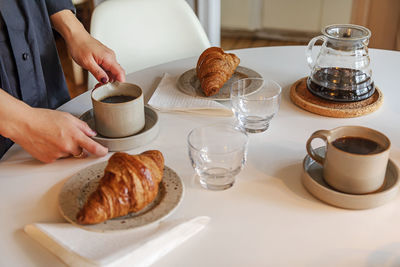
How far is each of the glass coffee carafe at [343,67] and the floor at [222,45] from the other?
222 centimetres

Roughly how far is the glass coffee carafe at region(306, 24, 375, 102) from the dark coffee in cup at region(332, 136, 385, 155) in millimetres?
307

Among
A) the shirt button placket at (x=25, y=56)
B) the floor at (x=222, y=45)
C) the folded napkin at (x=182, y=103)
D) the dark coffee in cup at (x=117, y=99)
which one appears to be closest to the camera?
the dark coffee in cup at (x=117, y=99)

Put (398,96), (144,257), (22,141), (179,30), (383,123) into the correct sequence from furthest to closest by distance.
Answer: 1. (179,30)
2. (398,96)
3. (383,123)
4. (22,141)
5. (144,257)

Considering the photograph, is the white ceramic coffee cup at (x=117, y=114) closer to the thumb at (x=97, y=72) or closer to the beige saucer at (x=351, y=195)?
the thumb at (x=97, y=72)

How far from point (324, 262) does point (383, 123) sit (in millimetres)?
491

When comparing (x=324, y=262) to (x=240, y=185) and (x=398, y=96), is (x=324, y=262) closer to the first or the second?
(x=240, y=185)

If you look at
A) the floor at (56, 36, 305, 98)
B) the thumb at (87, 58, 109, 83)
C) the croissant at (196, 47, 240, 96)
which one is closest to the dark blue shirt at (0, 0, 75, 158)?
the thumb at (87, 58, 109, 83)

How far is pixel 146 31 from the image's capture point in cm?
170

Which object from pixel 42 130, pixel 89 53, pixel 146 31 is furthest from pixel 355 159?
pixel 146 31

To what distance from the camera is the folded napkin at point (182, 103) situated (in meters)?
1.12

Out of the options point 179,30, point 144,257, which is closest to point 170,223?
point 144,257

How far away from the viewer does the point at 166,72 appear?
4.46ft

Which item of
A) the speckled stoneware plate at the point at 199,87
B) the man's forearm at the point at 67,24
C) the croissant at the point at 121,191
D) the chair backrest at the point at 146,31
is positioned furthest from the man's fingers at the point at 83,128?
the chair backrest at the point at 146,31

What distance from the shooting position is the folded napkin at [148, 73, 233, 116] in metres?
1.12
